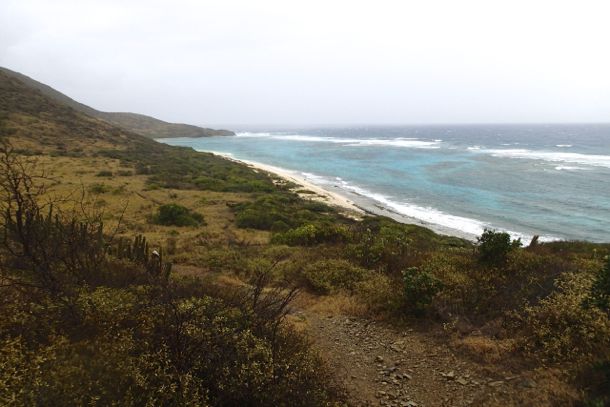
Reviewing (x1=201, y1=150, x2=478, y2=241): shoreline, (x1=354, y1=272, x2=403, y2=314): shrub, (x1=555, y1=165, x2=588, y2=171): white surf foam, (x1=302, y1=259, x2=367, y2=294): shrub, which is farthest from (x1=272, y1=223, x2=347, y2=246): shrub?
(x1=555, y1=165, x2=588, y2=171): white surf foam

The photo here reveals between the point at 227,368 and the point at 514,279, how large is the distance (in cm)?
814

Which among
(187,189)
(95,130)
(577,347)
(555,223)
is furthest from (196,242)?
(95,130)

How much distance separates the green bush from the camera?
72.5 feet

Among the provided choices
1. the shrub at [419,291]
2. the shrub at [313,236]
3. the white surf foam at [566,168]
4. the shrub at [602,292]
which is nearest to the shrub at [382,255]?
the shrub at [419,291]

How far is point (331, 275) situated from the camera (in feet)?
36.3

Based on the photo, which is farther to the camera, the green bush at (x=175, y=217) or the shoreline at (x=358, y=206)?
the shoreline at (x=358, y=206)

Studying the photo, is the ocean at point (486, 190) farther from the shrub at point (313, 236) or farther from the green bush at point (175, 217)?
the green bush at point (175, 217)

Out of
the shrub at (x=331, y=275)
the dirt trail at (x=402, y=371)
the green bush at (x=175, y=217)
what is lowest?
the green bush at (x=175, y=217)

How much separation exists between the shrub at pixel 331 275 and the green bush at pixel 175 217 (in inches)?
499

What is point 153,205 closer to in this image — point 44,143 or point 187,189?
point 187,189

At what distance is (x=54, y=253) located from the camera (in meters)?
6.94

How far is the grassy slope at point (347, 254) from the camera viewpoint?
7715mm

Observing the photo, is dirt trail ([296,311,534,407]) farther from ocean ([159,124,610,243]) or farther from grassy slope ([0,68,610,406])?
ocean ([159,124,610,243])

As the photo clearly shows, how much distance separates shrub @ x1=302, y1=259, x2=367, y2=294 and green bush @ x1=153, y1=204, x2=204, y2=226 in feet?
41.5
